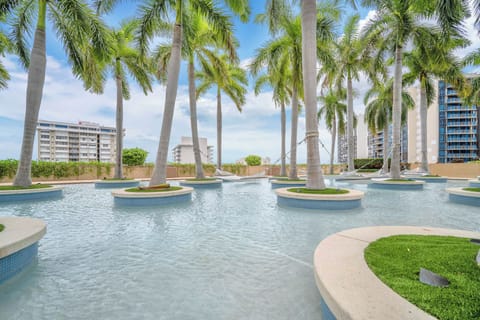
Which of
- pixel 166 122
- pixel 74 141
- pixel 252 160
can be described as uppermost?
pixel 74 141

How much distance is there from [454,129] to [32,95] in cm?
7547

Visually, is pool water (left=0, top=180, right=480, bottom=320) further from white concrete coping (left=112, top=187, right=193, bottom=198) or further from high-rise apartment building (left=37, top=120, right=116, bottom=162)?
high-rise apartment building (left=37, top=120, right=116, bottom=162)

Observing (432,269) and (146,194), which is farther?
(146,194)

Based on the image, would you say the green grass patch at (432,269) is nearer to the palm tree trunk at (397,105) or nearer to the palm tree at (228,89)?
the palm tree trunk at (397,105)

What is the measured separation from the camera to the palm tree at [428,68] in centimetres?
1223

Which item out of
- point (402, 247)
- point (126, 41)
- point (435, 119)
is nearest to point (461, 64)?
point (402, 247)

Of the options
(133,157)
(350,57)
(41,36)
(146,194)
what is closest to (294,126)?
(350,57)

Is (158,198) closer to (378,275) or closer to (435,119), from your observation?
(378,275)

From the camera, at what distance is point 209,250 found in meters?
3.62

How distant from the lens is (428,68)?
47.7 feet

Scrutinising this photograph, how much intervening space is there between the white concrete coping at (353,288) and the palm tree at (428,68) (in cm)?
1398

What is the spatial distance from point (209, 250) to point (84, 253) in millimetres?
1936

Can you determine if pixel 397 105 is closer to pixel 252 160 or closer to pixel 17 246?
pixel 17 246

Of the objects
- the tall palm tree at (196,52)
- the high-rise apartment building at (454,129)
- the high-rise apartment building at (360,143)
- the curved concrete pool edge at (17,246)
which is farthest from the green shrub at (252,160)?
the high-rise apartment building at (360,143)
